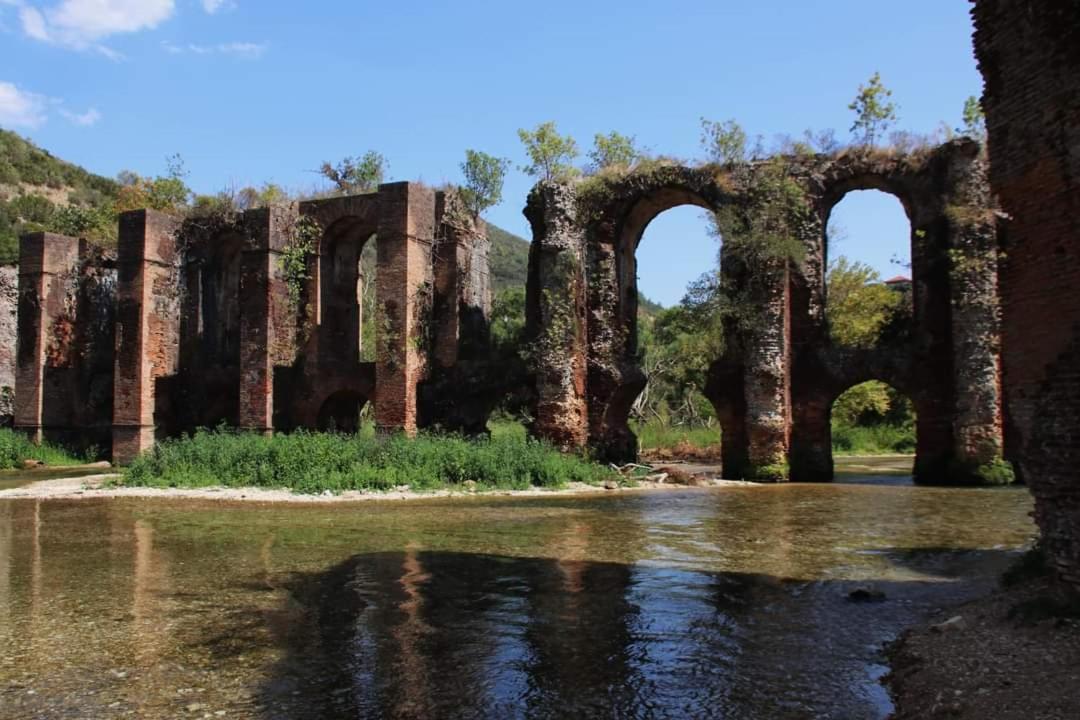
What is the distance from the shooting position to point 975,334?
58.2 ft

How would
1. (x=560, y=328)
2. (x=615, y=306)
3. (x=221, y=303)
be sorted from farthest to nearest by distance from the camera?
1. (x=221, y=303)
2. (x=615, y=306)
3. (x=560, y=328)

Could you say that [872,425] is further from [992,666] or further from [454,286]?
[992,666]

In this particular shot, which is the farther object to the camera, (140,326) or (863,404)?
(863,404)

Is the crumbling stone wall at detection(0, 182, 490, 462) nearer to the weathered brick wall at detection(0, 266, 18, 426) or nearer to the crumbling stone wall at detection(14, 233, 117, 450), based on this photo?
the crumbling stone wall at detection(14, 233, 117, 450)

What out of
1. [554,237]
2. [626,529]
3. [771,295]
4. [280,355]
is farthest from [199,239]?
[626,529]

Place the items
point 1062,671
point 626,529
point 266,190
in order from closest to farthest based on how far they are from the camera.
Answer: point 1062,671 < point 626,529 < point 266,190

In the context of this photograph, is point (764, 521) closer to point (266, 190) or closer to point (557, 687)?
point (557, 687)

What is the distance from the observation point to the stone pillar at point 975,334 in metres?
A: 17.6

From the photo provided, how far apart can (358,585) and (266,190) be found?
1934 centimetres

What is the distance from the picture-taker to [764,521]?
11992mm

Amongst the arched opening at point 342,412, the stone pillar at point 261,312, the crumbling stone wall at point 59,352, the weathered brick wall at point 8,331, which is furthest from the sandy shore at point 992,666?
the weathered brick wall at point 8,331

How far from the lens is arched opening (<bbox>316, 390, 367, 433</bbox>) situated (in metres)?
23.8

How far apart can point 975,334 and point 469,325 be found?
37.5 feet

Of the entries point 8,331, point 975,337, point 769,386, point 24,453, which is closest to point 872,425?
point 769,386
